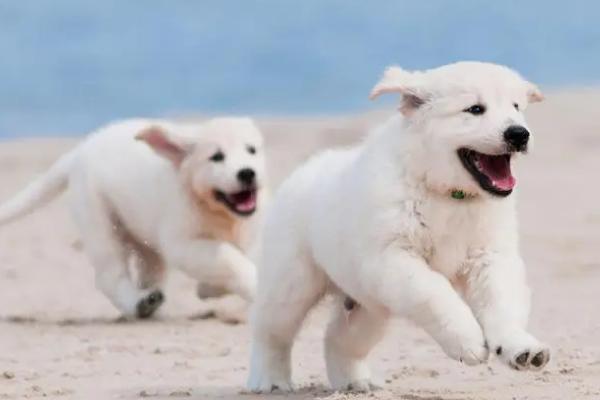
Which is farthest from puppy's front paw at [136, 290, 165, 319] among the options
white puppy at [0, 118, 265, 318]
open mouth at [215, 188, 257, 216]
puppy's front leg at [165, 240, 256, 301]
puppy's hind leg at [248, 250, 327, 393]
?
puppy's hind leg at [248, 250, 327, 393]

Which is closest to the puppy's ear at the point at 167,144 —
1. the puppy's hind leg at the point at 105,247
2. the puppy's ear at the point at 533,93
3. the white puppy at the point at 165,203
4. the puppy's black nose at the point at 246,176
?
the white puppy at the point at 165,203

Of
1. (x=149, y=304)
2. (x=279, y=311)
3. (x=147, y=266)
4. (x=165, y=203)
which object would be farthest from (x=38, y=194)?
(x=279, y=311)

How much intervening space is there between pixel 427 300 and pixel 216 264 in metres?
4.86

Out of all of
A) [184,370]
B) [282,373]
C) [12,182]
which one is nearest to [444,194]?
[282,373]

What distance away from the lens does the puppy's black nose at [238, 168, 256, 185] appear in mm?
11812

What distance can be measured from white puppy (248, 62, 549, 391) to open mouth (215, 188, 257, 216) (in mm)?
4001

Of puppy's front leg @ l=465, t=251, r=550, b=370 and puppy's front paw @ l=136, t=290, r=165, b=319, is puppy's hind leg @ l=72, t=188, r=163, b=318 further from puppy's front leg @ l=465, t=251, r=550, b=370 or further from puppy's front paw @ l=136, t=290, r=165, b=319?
puppy's front leg @ l=465, t=251, r=550, b=370

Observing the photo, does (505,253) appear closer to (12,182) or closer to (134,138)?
(134,138)

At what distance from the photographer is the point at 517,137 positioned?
23.6 feet

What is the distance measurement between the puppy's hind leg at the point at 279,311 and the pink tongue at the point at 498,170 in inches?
43.9

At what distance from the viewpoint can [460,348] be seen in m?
6.92

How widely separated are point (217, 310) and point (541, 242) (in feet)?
18.0

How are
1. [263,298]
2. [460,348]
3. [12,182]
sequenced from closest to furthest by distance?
[460,348] < [263,298] < [12,182]

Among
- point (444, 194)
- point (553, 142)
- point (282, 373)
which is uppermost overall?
point (553, 142)
